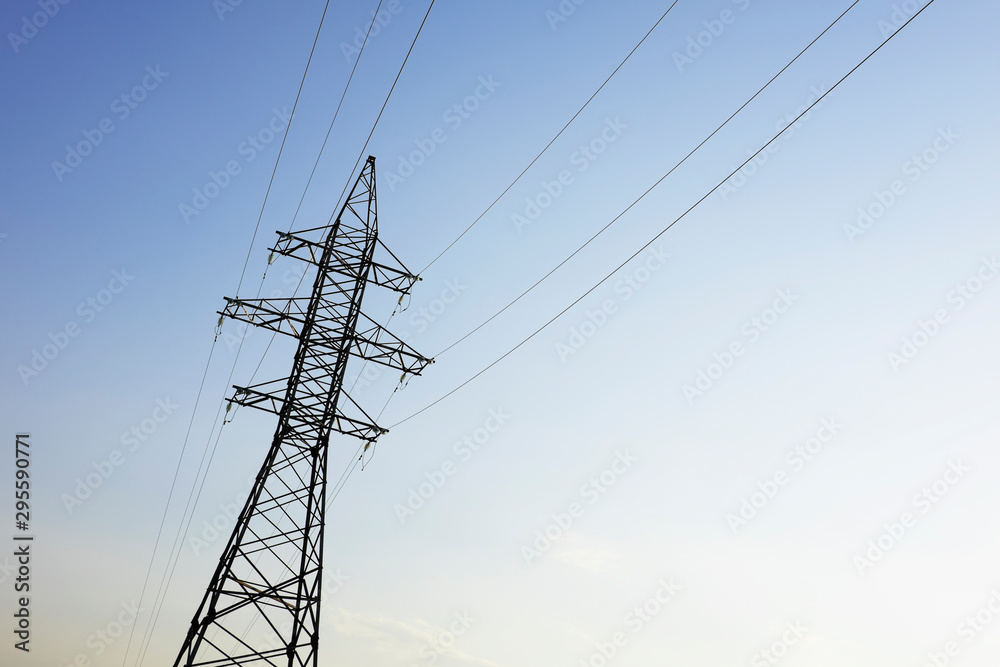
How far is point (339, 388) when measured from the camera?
20.1m

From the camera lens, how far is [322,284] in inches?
842

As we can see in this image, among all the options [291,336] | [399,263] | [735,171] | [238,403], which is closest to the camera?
[735,171]

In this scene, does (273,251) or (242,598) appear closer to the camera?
(242,598)

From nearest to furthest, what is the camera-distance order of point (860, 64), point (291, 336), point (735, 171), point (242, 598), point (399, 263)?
point (860, 64) → point (735, 171) → point (242, 598) → point (291, 336) → point (399, 263)

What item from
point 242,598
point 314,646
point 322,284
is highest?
point 322,284

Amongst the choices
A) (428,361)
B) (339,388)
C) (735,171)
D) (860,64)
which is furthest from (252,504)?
(860,64)

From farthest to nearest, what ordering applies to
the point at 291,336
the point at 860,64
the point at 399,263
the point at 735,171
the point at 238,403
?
the point at 399,263, the point at 291,336, the point at 238,403, the point at 735,171, the point at 860,64

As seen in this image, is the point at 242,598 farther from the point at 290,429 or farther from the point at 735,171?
the point at 735,171

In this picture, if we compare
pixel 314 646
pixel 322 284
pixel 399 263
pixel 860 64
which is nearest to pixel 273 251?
pixel 322 284

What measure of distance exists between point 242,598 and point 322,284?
28.7 feet

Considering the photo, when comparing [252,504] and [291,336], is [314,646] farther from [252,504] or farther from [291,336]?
[291,336]

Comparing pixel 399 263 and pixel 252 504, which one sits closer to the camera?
pixel 252 504

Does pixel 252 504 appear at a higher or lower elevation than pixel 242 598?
higher

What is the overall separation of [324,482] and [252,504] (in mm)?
1883
